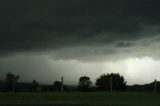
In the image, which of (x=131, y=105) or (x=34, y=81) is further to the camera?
(x=34, y=81)

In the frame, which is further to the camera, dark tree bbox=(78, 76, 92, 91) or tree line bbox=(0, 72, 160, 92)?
dark tree bbox=(78, 76, 92, 91)

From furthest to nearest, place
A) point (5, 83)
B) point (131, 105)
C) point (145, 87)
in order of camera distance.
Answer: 1. point (145, 87)
2. point (5, 83)
3. point (131, 105)

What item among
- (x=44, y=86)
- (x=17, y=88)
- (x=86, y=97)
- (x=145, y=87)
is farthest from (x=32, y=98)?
(x=145, y=87)

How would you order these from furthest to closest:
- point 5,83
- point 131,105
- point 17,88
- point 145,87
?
point 145,87 < point 17,88 < point 5,83 < point 131,105

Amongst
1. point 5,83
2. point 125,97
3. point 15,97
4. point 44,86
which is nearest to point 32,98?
point 15,97

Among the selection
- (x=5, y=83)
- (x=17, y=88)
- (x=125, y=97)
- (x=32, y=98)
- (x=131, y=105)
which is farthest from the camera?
(x=17, y=88)

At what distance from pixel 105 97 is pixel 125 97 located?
1.99m

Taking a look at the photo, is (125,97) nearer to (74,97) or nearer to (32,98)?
(74,97)

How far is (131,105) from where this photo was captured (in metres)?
29.8

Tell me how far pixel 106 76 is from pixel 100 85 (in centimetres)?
1451

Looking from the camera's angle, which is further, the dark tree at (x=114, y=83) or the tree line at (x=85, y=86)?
the dark tree at (x=114, y=83)

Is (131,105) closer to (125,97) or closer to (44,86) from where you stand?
(125,97)

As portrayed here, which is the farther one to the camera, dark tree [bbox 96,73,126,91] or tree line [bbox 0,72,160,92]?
dark tree [bbox 96,73,126,91]

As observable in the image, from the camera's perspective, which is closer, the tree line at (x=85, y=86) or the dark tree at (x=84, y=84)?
the tree line at (x=85, y=86)
